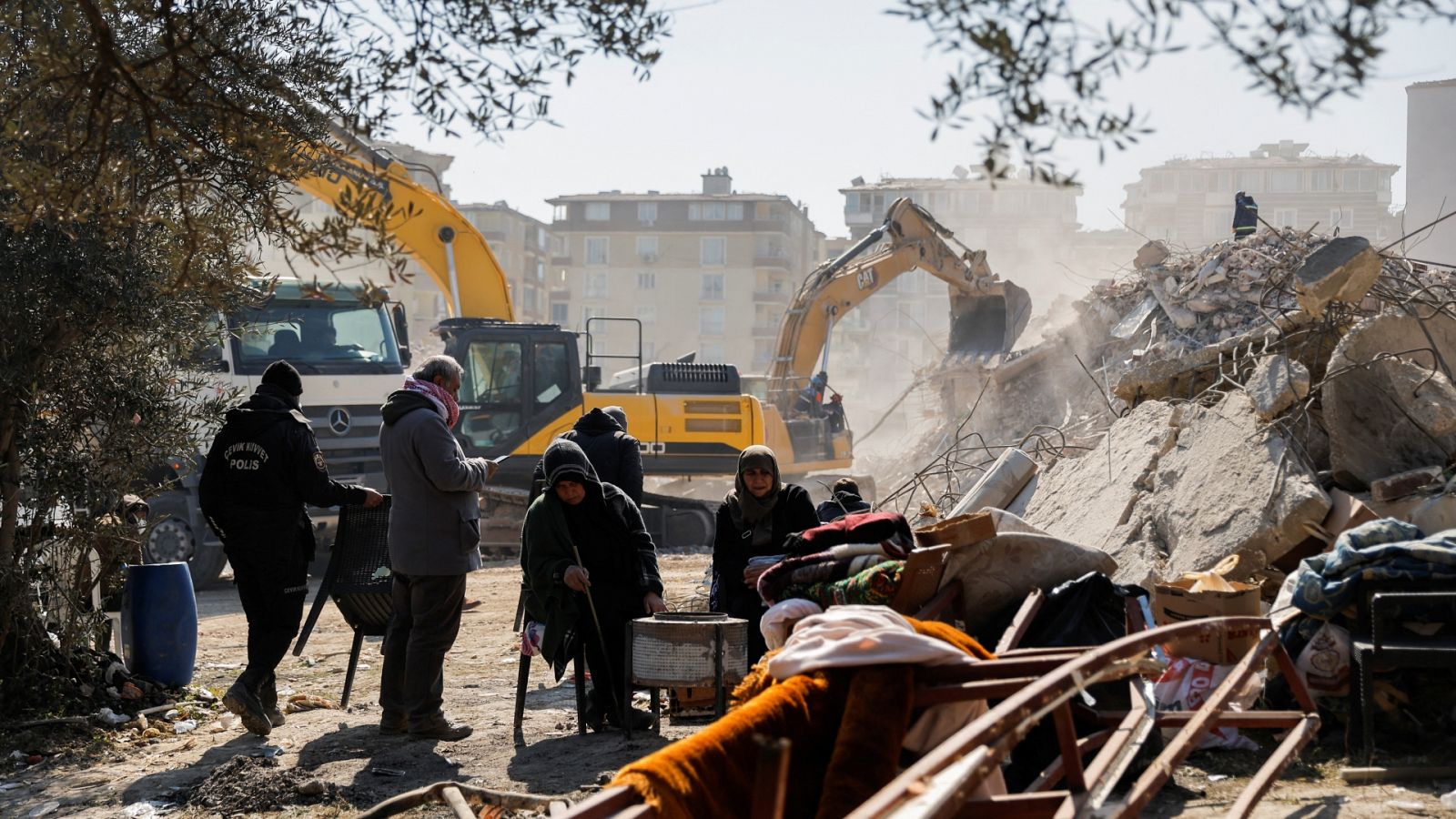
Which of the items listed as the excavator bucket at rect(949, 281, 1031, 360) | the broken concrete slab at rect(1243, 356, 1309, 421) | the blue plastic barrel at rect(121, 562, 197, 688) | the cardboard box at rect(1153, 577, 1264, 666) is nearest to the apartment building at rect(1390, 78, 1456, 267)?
the excavator bucket at rect(949, 281, 1031, 360)

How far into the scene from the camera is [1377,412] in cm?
800

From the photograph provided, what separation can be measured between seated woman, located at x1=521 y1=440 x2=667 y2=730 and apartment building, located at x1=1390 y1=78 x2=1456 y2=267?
96.1 ft

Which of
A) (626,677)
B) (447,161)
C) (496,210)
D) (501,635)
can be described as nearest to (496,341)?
(501,635)

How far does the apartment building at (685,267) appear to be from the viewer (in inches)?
3056

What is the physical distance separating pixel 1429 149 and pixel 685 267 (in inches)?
1974

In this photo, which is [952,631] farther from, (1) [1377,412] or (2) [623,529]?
(1) [1377,412]

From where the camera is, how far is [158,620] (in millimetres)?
7754

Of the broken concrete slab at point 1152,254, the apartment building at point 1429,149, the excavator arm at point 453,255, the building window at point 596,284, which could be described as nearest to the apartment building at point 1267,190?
the building window at point 596,284

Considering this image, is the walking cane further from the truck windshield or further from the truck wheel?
the truck windshield

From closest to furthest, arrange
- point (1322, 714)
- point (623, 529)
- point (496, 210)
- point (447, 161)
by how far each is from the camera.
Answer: point (1322, 714) < point (623, 529) < point (447, 161) < point (496, 210)

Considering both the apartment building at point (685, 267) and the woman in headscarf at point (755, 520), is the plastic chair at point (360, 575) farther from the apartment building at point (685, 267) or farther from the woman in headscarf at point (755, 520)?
the apartment building at point (685, 267)

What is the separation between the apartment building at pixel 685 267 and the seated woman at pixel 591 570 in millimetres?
69558

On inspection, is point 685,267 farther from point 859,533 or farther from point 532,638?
point 859,533

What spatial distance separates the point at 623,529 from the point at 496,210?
7424cm
